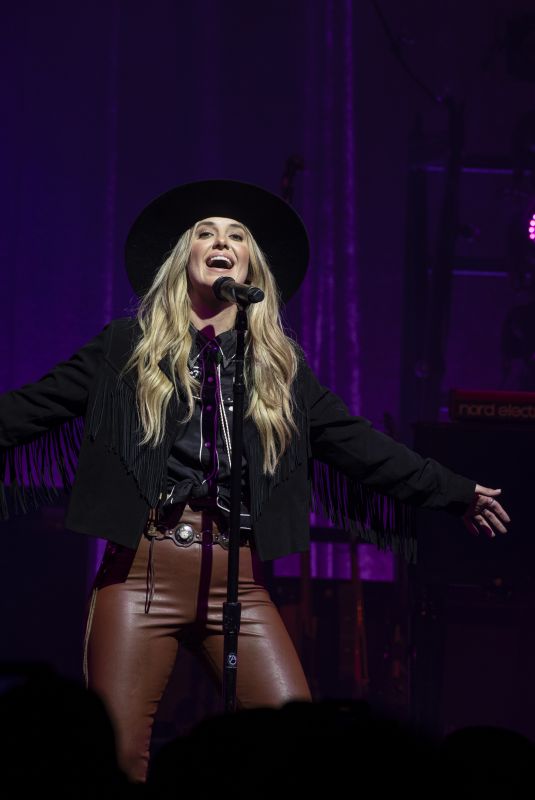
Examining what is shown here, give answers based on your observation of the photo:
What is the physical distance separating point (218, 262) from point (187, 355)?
329mm

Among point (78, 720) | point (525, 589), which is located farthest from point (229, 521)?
point (525, 589)

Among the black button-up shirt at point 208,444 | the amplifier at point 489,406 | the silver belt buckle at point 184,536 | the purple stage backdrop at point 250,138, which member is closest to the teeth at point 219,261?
the black button-up shirt at point 208,444

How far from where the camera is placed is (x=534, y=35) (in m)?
6.27

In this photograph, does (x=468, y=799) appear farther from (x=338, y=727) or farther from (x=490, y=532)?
(x=490, y=532)

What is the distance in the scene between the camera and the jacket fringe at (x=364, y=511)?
3.50 m

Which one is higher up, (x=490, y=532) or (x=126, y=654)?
(x=490, y=532)

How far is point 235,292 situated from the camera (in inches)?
116

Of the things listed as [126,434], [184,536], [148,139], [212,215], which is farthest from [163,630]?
[148,139]

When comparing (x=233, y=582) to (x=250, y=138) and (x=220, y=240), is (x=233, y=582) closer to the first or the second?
(x=220, y=240)

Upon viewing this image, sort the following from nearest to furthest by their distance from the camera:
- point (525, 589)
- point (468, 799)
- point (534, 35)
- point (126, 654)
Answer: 1. point (468, 799)
2. point (126, 654)
3. point (525, 589)
4. point (534, 35)

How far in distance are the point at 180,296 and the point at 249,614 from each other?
39.9 inches

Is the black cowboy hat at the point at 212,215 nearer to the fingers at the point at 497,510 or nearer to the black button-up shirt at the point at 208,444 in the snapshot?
the black button-up shirt at the point at 208,444

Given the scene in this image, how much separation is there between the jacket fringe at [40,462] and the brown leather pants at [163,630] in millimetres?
457

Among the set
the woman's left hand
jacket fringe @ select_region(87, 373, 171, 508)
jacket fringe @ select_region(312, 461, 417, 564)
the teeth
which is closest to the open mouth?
the teeth
